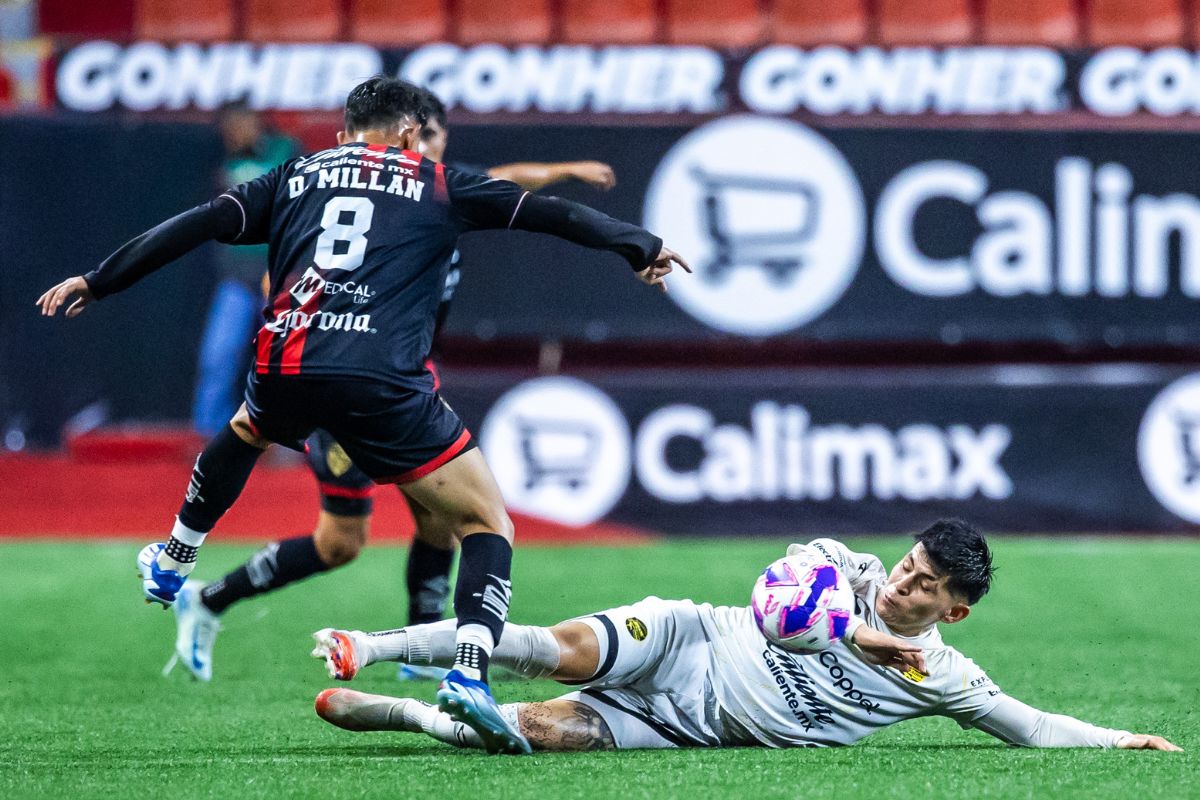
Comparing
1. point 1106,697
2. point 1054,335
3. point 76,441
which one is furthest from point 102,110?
point 1106,697

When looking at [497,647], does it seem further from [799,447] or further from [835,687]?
[799,447]

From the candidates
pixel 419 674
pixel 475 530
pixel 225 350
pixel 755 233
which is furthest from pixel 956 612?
pixel 225 350

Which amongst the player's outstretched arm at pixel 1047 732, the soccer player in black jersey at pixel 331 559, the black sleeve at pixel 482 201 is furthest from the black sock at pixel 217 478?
the player's outstretched arm at pixel 1047 732

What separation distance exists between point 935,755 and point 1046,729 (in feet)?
1.09

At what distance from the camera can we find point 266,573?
645cm

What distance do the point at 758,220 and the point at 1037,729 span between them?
6812 mm

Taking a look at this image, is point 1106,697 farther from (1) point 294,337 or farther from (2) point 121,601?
(2) point 121,601

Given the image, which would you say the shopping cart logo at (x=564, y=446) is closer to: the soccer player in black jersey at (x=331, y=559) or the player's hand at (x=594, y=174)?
the soccer player in black jersey at (x=331, y=559)

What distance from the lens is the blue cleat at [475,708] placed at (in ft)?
14.2

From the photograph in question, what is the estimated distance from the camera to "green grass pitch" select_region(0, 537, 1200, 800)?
4289mm

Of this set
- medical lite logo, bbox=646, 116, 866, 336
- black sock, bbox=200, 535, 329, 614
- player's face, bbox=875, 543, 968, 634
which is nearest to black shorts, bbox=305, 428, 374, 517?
black sock, bbox=200, 535, 329, 614

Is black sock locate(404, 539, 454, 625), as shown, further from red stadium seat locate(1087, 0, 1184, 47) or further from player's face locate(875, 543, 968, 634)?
red stadium seat locate(1087, 0, 1184, 47)

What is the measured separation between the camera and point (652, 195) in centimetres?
1125

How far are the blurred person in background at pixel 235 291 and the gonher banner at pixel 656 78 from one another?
2.29ft
